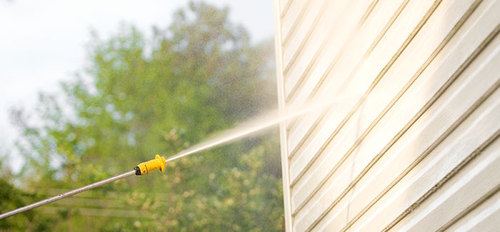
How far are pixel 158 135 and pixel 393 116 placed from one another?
1155 centimetres

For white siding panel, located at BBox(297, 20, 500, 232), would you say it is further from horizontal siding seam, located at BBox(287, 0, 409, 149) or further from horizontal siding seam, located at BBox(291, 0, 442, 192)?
horizontal siding seam, located at BBox(287, 0, 409, 149)

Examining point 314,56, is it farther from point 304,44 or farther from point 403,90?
point 403,90

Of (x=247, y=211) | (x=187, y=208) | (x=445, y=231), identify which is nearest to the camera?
(x=445, y=231)

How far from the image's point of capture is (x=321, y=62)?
1692 mm

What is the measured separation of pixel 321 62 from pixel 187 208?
7.98 metres

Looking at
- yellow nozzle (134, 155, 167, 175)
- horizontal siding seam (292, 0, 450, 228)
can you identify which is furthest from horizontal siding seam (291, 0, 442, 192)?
yellow nozzle (134, 155, 167, 175)

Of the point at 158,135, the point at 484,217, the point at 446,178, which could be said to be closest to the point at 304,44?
the point at 446,178

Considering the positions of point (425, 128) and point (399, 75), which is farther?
point (399, 75)

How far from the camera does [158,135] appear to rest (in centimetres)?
1252

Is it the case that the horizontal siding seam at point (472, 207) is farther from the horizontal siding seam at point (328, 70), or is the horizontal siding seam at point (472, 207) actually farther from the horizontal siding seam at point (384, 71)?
the horizontal siding seam at point (328, 70)

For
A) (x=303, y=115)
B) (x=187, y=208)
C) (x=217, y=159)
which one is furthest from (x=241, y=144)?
(x=303, y=115)

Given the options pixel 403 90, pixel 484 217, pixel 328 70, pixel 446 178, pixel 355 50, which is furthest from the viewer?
pixel 328 70

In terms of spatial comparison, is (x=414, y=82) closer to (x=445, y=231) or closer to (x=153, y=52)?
(x=445, y=231)

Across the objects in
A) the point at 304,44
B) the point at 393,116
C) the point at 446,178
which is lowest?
the point at 446,178
